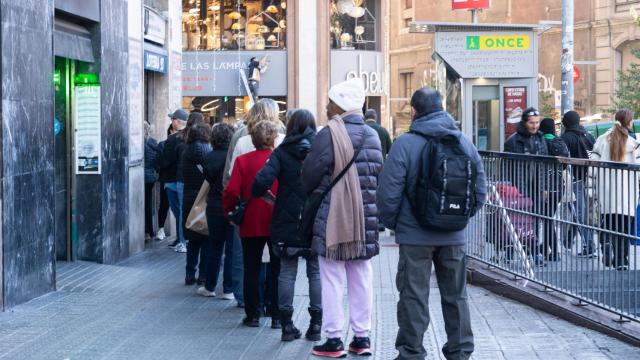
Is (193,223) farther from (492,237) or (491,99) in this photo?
(491,99)

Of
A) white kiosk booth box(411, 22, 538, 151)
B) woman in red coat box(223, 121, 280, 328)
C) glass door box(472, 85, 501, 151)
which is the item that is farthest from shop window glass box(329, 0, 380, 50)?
woman in red coat box(223, 121, 280, 328)

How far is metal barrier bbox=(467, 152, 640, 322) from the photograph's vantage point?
28.1 feet

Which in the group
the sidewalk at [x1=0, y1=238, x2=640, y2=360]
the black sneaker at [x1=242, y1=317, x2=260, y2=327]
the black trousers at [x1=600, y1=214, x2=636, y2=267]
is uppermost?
the black trousers at [x1=600, y1=214, x2=636, y2=267]

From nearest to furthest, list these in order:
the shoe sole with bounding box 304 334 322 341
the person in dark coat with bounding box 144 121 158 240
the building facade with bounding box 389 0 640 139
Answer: the shoe sole with bounding box 304 334 322 341, the person in dark coat with bounding box 144 121 158 240, the building facade with bounding box 389 0 640 139

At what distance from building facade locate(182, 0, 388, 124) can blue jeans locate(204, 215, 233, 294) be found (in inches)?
863

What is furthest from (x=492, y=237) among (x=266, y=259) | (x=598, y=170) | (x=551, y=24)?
(x=551, y=24)

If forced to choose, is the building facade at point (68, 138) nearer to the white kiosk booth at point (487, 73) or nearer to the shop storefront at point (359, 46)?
the white kiosk booth at point (487, 73)

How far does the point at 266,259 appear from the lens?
354 inches

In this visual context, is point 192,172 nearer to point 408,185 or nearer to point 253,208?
point 253,208

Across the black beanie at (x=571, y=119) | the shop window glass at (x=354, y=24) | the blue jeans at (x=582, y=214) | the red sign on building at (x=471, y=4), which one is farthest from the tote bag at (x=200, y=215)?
the shop window glass at (x=354, y=24)

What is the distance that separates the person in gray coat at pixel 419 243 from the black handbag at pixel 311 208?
2.00ft

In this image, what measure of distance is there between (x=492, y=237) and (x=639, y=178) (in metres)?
3.30

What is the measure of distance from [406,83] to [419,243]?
47842 mm

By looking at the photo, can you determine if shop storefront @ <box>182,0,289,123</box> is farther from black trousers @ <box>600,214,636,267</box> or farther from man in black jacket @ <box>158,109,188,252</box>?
black trousers @ <box>600,214,636,267</box>
